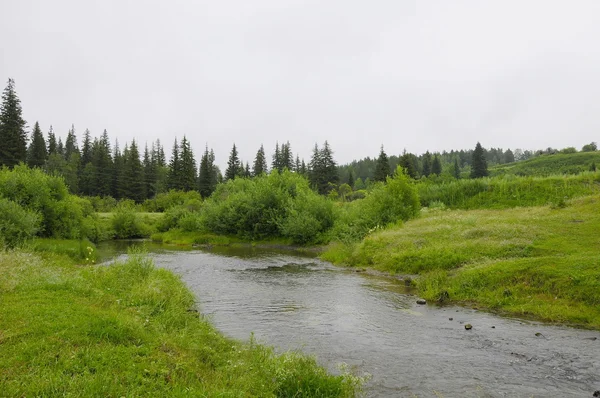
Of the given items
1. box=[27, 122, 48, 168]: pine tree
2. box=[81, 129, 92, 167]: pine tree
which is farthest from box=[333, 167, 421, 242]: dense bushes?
box=[81, 129, 92, 167]: pine tree

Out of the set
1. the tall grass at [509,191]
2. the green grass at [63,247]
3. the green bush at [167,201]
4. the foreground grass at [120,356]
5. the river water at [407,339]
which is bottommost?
the river water at [407,339]

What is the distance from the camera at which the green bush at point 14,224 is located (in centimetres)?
2383

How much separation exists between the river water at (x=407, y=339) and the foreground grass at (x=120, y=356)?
1.89 metres

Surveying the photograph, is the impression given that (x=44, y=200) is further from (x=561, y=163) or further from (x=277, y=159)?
(x=561, y=163)

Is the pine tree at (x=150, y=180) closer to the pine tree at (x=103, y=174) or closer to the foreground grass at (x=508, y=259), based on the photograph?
the pine tree at (x=103, y=174)

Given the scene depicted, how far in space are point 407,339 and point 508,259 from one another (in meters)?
10.1

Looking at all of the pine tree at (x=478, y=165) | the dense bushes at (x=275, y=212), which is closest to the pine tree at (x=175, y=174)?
the dense bushes at (x=275, y=212)

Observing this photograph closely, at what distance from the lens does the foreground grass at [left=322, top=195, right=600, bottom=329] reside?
15.3 m

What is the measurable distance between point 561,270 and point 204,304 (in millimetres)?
15581

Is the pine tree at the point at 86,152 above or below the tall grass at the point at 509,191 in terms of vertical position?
above

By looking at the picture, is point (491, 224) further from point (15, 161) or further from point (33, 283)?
point (15, 161)

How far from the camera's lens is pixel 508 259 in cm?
1994

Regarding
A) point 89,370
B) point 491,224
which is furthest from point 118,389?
point 491,224

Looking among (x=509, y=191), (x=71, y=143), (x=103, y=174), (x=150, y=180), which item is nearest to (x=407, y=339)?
(x=509, y=191)
